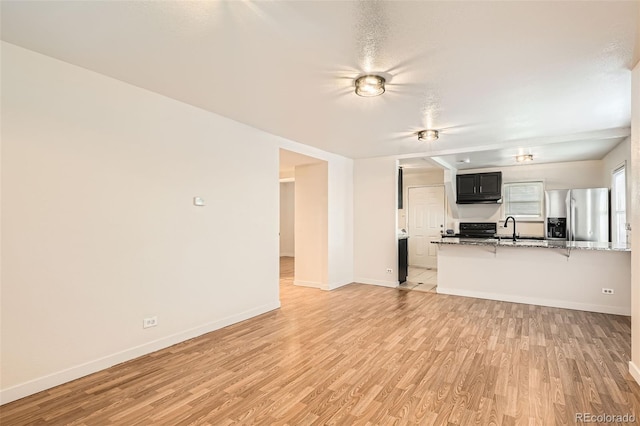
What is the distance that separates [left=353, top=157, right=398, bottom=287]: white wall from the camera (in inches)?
251

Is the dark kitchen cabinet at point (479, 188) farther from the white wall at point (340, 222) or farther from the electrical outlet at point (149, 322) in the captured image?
the electrical outlet at point (149, 322)

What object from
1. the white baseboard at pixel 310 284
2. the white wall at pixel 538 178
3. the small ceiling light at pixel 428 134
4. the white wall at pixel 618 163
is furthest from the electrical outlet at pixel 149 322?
the white wall at pixel 538 178

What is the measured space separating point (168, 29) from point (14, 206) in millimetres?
1711

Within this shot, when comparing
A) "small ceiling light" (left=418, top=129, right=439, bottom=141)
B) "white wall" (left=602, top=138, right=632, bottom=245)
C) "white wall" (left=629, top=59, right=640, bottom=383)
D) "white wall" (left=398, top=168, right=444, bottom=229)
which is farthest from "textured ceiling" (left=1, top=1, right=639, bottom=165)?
"white wall" (left=398, top=168, right=444, bottom=229)

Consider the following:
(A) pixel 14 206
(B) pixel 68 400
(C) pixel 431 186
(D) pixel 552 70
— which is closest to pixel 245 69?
(A) pixel 14 206

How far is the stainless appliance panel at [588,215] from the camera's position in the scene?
5.90 m

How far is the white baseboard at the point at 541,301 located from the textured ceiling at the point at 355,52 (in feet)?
8.45

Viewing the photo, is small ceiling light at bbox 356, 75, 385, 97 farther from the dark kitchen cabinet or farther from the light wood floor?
the dark kitchen cabinet

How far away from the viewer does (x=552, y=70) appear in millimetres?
2738

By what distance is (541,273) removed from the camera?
501 centimetres

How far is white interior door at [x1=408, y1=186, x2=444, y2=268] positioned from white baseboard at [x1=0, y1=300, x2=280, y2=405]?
5.78m

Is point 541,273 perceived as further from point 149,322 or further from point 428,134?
point 149,322

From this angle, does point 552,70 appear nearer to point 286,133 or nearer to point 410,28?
point 410,28

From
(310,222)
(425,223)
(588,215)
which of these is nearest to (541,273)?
(588,215)
